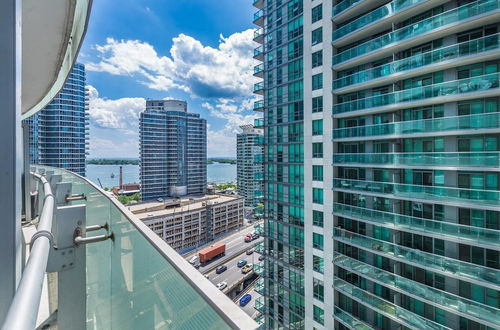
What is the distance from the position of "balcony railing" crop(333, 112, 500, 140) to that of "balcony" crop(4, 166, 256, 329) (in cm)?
984

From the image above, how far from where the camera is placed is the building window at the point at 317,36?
37.1ft

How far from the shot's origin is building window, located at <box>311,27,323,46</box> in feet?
37.1

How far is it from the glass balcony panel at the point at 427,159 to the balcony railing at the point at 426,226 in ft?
6.51

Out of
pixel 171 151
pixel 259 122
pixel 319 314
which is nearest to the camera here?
pixel 319 314

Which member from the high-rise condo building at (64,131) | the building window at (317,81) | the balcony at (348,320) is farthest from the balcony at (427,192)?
the high-rise condo building at (64,131)

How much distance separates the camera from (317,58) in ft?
37.8

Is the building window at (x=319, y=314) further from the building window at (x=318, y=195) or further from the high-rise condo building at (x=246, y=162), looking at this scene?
the high-rise condo building at (x=246, y=162)

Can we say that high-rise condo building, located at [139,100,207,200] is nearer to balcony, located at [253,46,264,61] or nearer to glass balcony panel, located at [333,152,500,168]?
balcony, located at [253,46,264,61]

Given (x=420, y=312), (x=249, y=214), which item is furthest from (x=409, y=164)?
(x=249, y=214)

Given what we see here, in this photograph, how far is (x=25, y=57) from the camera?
216 cm

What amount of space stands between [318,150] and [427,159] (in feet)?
14.5

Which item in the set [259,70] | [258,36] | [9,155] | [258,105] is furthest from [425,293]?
[258,36]

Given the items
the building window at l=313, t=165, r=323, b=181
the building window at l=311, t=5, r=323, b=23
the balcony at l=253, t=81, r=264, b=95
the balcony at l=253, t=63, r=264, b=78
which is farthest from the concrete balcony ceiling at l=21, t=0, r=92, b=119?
the balcony at l=253, t=63, r=264, b=78

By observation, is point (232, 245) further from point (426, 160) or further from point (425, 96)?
point (425, 96)
